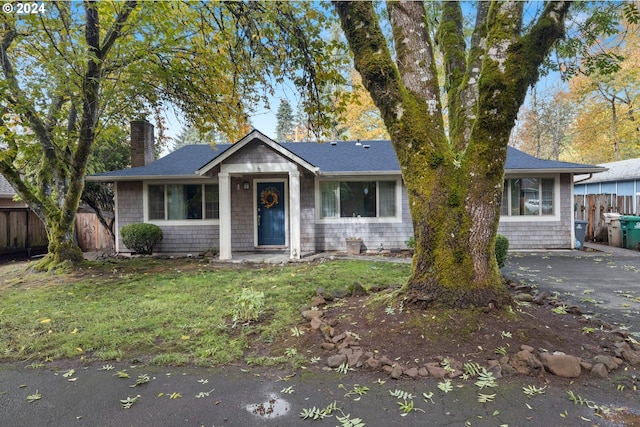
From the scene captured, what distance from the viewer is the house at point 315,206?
10.8 meters

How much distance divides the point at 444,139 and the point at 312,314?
8.49 ft

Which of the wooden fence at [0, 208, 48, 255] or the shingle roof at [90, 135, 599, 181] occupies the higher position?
the shingle roof at [90, 135, 599, 181]

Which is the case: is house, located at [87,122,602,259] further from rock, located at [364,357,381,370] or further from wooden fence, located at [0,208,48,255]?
rock, located at [364,357,381,370]

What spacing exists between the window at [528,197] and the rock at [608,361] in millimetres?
8373

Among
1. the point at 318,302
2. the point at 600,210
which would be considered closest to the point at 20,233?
the point at 318,302

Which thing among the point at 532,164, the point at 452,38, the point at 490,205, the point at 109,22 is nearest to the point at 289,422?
the point at 490,205

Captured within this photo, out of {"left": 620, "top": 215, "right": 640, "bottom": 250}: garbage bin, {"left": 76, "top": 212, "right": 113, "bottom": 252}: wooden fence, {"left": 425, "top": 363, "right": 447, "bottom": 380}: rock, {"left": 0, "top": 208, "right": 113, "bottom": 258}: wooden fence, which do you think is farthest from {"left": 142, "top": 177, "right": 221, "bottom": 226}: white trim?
{"left": 620, "top": 215, "right": 640, "bottom": 250}: garbage bin

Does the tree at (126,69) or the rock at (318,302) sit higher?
the tree at (126,69)

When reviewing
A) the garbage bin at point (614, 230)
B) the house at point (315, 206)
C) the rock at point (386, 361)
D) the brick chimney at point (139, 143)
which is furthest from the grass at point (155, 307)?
the garbage bin at point (614, 230)

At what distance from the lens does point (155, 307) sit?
522 cm

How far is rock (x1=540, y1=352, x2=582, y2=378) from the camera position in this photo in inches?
116

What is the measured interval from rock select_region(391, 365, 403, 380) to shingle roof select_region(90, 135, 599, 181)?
7.59 meters

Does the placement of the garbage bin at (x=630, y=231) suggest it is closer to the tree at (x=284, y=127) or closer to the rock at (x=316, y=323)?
the rock at (x=316, y=323)

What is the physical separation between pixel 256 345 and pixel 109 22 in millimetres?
7697
